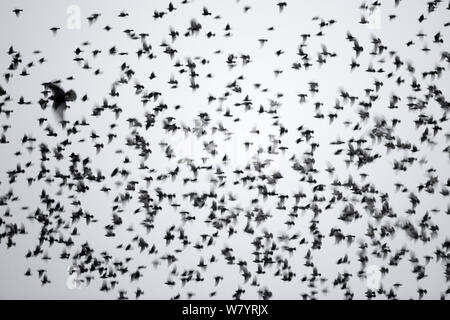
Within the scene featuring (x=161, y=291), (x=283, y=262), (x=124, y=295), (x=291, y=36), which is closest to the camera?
(x=283, y=262)

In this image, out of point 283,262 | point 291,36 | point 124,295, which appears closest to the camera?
point 283,262

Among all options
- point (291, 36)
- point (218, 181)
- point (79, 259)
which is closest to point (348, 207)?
point (218, 181)

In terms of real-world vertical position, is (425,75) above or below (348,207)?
above
